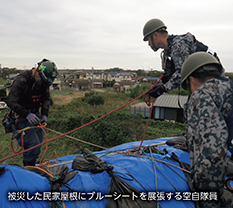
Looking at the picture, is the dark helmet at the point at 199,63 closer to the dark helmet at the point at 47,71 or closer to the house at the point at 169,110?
the dark helmet at the point at 47,71

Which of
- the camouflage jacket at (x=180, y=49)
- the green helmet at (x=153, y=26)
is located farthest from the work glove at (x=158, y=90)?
the green helmet at (x=153, y=26)

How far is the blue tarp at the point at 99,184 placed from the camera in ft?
6.02

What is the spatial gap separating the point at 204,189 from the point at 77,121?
8.20m

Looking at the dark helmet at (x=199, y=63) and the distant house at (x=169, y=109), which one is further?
the distant house at (x=169, y=109)

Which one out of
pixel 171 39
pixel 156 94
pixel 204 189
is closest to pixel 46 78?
pixel 156 94

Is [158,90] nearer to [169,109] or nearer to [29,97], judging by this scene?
[29,97]

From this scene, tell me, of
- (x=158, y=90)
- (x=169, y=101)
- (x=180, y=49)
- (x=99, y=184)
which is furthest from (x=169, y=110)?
(x=99, y=184)

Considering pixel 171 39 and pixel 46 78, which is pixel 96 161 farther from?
pixel 171 39

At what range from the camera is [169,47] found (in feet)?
10.7

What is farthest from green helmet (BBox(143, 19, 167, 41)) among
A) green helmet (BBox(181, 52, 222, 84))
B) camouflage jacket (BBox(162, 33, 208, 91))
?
green helmet (BBox(181, 52, 222, 84))

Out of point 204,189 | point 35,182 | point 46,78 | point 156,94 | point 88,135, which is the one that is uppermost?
point 46,78

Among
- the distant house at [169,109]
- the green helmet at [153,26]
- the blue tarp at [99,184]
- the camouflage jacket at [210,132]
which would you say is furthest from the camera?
the distant house at [169,109]

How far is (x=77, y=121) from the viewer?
9047 millimetres

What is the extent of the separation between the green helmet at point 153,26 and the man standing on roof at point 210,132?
6.26ft
